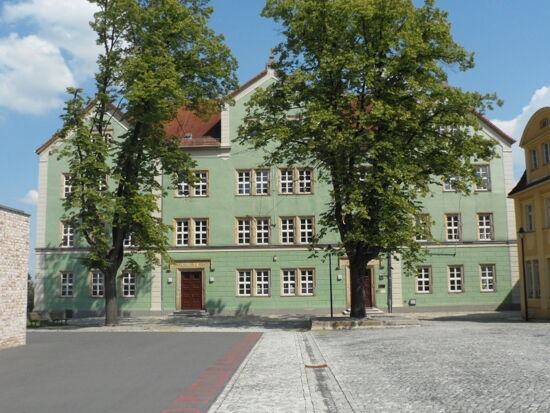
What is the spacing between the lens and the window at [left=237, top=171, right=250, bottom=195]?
3747cm

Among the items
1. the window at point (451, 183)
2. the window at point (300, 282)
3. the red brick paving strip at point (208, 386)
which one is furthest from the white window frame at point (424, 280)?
the red brick paving strip at point (208, 386)

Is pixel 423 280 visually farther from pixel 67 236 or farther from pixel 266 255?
pixel 67 236

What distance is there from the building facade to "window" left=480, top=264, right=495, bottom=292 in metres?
5.93

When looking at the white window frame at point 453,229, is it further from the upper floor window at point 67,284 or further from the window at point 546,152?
the upper floor window at point 67,284

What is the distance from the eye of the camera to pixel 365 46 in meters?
24.5

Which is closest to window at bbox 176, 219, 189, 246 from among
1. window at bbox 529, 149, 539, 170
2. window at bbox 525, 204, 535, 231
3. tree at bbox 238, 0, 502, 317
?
tree at bbox 238, 0, 502, 317

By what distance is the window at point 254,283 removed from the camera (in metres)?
36.8

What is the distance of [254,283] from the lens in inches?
1449

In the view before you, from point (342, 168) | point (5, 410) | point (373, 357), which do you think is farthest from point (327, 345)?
point (5, 410)

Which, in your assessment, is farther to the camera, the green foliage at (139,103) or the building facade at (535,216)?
the building facade at (535,216)

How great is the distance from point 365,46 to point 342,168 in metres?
4.94

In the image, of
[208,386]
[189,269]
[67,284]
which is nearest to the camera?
[208,386]

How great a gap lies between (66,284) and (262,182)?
13480mm

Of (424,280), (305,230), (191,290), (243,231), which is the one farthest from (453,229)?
(191,290)
